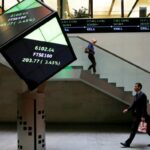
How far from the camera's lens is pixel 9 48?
7340 mm

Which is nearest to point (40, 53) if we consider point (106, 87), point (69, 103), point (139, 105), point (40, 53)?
point (40, 53)

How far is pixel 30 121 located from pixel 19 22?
7.66ft

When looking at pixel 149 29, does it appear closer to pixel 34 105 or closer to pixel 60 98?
pixel 60 98

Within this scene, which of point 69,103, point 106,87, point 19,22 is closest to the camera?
Result: point 19,22

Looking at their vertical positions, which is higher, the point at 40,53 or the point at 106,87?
the point at 40,53

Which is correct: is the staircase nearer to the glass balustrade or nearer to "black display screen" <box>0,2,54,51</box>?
the glass balustrade

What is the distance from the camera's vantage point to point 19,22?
7742 mm

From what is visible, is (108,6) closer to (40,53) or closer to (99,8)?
(99,8)

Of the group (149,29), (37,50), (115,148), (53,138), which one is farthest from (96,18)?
(37,50)

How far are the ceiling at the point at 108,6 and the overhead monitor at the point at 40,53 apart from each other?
36.5 ft

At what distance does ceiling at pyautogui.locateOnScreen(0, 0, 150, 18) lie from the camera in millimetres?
19172

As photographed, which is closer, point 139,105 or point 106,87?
point 139,105

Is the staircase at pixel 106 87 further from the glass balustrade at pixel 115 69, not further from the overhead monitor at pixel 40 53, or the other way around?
the overhead monitor at pixel 40 53

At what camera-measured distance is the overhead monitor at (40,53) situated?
7496 mm
